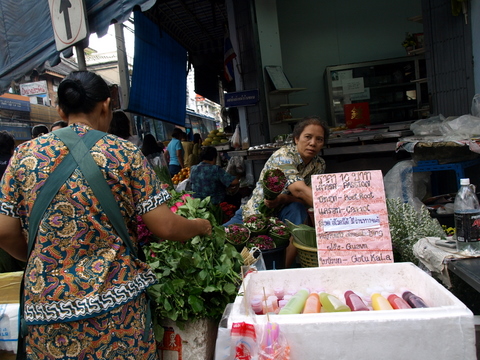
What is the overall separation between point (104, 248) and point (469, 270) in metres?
1.53

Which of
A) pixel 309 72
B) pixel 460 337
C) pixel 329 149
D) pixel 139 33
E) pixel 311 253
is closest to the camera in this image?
pixel 460 337

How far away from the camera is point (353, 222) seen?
82.9 inches

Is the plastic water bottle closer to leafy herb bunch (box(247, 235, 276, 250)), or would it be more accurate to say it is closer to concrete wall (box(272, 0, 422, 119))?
leafy herb bunch (box(247, 235, 276, 250))

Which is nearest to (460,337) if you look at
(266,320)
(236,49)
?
(266,320)

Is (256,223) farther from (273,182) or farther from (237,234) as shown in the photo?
(273,182)

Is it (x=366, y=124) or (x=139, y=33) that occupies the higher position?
(x=139, y=33)

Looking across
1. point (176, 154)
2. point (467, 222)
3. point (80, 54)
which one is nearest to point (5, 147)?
point (80, 54)

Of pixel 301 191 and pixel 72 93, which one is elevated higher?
pixel 72 93

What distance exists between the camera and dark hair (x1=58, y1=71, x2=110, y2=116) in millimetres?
1572

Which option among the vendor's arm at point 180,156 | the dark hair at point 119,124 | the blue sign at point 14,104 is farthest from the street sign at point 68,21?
the blue sign at point 14,104

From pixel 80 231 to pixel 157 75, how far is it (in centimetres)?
499

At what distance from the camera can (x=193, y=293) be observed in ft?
6.03

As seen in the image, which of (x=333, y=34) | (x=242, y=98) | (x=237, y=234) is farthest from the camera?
(x=333, y=34)

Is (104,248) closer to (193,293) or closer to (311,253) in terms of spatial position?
(193,293)
